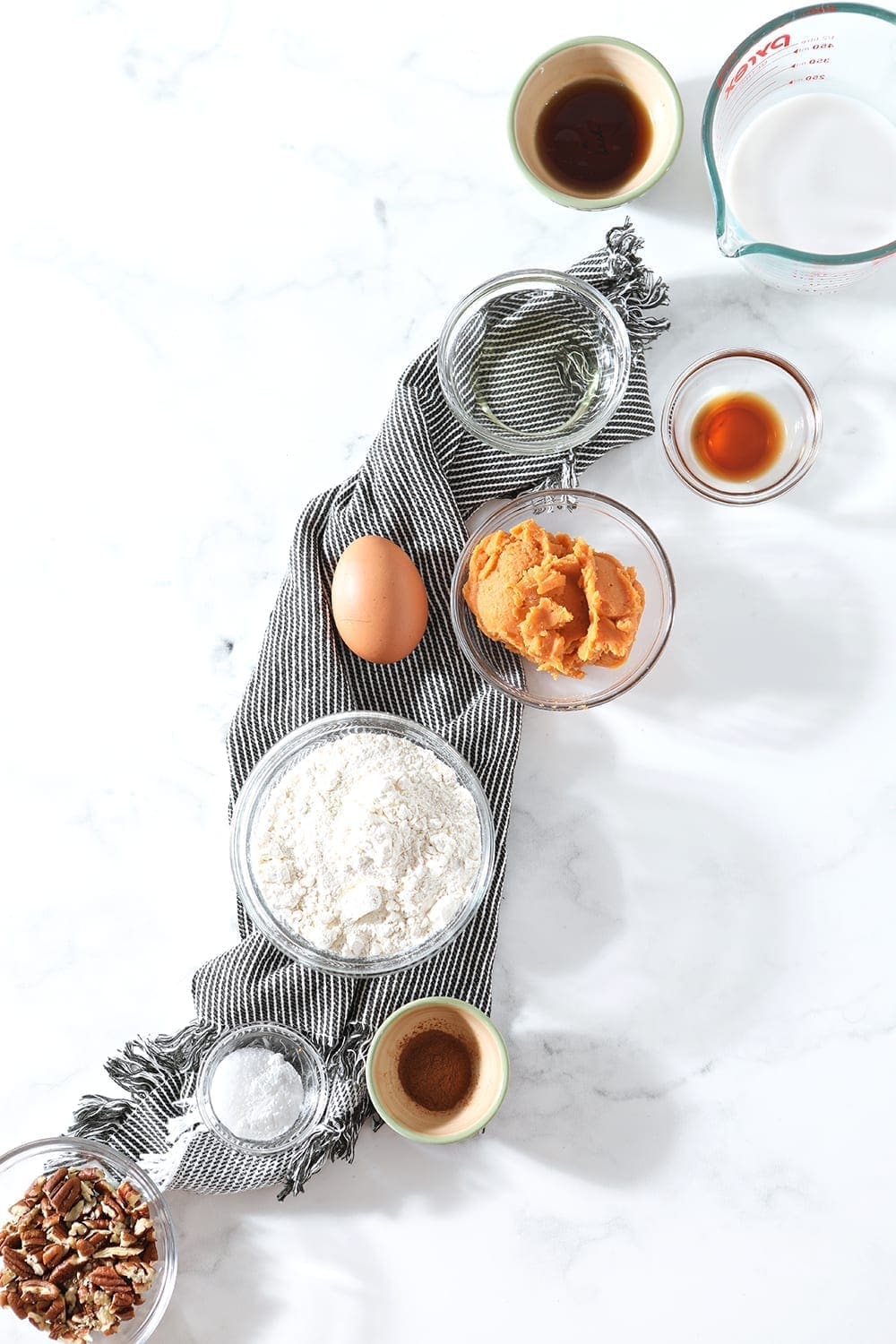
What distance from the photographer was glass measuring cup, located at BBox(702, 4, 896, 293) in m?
1.51

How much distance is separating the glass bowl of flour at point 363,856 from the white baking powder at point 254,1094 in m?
0.16

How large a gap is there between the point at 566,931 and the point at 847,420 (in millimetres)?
865

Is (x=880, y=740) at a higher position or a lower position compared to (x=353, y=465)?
lower

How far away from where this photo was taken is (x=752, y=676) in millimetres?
1668

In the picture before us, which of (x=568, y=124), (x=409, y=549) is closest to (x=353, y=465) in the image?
(x=409, y=549)

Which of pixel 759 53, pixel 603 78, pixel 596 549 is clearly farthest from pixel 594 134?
pixel 596 549

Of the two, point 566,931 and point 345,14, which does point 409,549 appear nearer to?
point 566,931

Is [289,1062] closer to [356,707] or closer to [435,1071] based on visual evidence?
[435,1071]

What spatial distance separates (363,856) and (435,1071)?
329 millimetres

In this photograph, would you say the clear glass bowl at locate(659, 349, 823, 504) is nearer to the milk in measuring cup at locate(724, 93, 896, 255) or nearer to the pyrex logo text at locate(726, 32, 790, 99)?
the milk in measuring cup at locate(724, 93, 896, 255)

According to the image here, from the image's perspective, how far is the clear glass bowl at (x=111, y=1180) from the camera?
1528 millimetres

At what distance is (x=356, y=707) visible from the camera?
5.38ft

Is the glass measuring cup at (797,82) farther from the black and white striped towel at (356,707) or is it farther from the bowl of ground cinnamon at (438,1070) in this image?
the bowl of ground cinnamon at (438,1070)

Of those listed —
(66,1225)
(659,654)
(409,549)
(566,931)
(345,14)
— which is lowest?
(66,1225)
